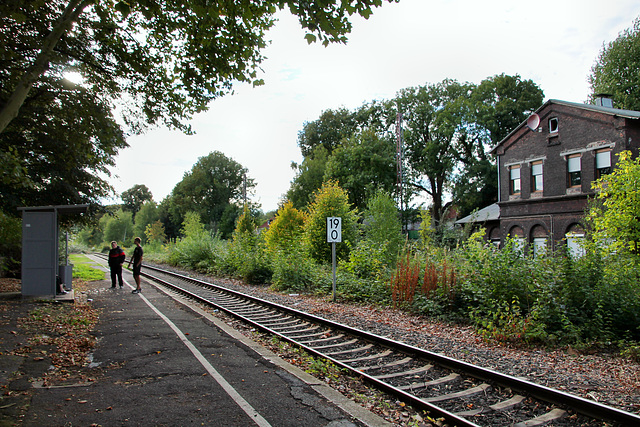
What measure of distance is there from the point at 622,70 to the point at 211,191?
2348 inches

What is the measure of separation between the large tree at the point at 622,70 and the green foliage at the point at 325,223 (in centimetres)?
3437

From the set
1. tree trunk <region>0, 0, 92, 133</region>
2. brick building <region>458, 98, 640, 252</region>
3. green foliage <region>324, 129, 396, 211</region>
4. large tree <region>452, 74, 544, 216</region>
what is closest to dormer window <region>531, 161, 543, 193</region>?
brick building <region>458, 98, 640, 252</region>

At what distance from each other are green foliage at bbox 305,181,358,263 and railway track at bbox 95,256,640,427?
10552 millimetres

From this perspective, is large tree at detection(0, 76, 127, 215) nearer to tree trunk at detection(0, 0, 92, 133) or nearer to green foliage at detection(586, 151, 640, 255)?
tree trunk at detection(0, 0, 92, 133)

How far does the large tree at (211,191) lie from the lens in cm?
7081

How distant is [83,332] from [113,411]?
15.6 feet

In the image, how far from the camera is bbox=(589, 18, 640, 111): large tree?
131ft

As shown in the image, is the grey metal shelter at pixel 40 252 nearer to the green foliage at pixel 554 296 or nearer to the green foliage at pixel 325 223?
the green foliage at pixel 325 223

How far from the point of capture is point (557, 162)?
87.9ft

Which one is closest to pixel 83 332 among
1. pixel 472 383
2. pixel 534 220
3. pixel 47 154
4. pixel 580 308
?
pixel 472 383

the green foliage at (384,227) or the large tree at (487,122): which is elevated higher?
the large tree at (487,122)

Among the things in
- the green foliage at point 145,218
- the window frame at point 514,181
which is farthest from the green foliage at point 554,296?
the green foliage at point 145,218

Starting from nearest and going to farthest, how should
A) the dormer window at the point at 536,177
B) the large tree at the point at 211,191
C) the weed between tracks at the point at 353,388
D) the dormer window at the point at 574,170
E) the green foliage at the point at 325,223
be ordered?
the weed between tracks at the point at 353,388
the green foliage at the point at 325,223
the dormer window at the point at 574,170
the dormer window at the point at 536,177
the large tree at the point at 211,191

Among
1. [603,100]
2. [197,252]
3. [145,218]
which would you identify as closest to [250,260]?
[197,252]
